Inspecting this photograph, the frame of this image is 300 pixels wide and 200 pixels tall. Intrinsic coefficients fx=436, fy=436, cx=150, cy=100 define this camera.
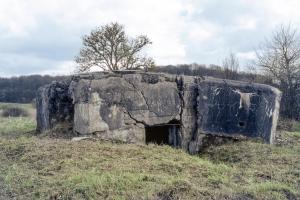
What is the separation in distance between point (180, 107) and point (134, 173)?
334 centimetres

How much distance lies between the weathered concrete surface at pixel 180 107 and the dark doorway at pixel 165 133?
0.02 m

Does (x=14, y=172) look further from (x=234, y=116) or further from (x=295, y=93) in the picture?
(x=295, y=93)

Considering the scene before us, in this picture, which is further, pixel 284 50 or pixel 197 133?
pixel 284 50

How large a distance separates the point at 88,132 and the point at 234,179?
116 inches

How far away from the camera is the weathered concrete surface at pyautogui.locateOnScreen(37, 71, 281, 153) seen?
7.65 metres

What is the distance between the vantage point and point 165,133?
903 cm

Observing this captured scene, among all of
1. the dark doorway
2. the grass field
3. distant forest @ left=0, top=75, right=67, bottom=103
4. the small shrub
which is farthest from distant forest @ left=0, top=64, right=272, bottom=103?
the grass field

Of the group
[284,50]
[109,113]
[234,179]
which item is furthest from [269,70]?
[234,179]

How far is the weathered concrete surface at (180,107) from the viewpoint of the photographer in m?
7.65

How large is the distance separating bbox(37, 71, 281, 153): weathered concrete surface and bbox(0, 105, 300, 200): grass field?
2.89 feet

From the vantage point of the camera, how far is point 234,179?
16.9ft

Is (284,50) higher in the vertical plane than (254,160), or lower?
higher

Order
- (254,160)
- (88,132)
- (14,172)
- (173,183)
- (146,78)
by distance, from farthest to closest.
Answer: (146,78)
(88,132)
(254,160)
(14,172)
(173,183)

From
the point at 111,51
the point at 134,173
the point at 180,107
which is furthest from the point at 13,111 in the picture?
the point at 134,173
